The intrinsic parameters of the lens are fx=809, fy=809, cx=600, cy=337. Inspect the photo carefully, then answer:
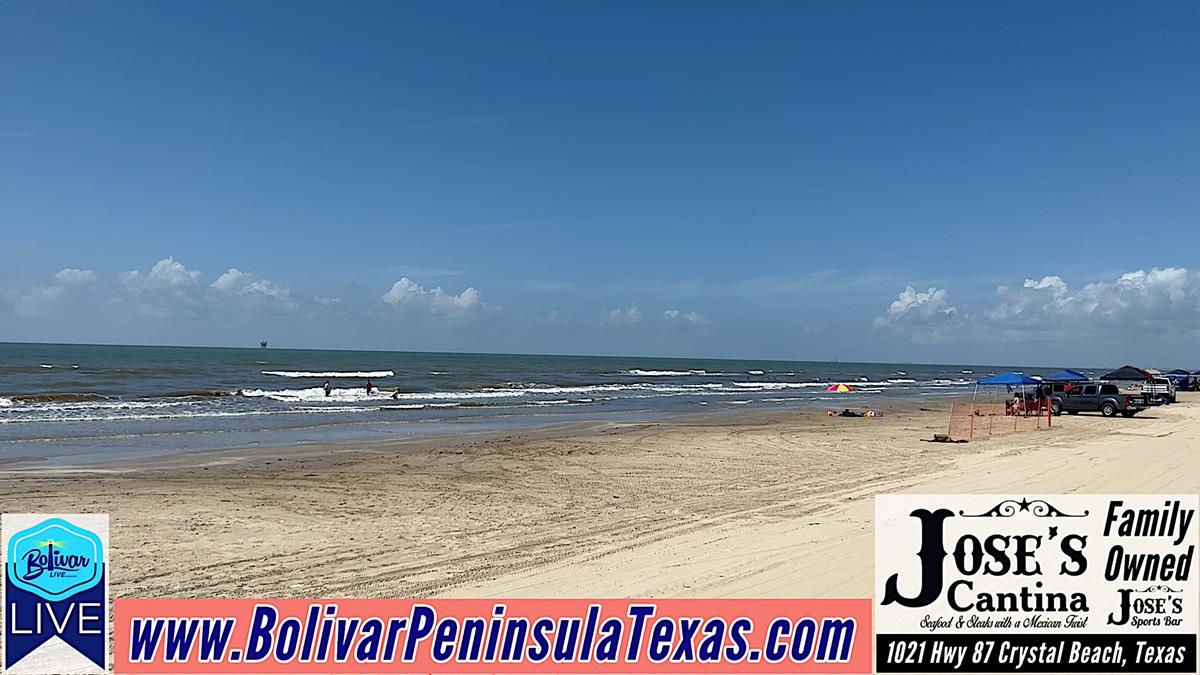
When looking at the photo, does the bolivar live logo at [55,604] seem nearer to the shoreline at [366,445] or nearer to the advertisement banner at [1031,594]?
the advertisement banner at [1031,594]

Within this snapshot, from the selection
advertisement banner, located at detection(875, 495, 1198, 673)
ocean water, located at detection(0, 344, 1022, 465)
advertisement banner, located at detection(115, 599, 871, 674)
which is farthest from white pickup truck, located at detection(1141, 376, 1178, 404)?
advertisement banner, located at detection(115, 599, 871, 674)

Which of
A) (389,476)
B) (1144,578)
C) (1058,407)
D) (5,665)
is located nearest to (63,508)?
(389,476)

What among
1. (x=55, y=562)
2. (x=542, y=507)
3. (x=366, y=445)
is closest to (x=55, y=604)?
(x=55, y=562)

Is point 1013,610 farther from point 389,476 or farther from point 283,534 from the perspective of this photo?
point 389,476

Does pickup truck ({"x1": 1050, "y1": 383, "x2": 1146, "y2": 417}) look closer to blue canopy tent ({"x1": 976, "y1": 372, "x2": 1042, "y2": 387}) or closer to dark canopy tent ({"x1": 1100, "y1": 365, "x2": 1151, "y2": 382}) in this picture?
blue canopy tent ({"x1": 976, "y1": 372, "x2": 1042, "y2": 387})

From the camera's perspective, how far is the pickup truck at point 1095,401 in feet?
106

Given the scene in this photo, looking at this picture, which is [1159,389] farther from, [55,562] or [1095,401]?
[55,562]

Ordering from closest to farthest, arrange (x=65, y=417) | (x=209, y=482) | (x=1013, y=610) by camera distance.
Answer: (x=1013, y=610) < (x=209, y=482) < (x=65, y=417)

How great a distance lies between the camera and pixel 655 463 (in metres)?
17.0

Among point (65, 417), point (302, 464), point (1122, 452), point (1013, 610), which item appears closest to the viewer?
point (1013, 610)

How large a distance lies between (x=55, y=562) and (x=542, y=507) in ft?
20.6

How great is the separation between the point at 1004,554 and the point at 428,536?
6004mm

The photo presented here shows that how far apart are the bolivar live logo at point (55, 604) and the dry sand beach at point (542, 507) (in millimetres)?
576

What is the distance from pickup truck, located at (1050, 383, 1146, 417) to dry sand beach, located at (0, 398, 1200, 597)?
11395mm
